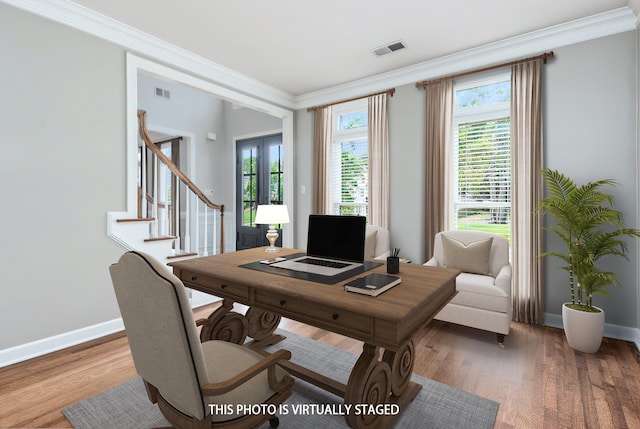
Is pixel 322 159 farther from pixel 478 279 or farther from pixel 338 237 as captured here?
pixel 338 237

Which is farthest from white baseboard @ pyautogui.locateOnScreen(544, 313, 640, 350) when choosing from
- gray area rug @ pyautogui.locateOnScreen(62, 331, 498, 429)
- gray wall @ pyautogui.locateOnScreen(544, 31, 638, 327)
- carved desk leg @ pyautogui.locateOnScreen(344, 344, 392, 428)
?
carved desk leg @ pyautogui.locateOnScreen(344, 344, 392, 428)

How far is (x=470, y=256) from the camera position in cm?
314

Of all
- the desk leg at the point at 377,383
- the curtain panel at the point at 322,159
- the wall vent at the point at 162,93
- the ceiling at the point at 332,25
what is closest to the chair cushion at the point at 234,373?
the desk leg at the point at 377,383

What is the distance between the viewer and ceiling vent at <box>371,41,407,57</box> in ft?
10.7

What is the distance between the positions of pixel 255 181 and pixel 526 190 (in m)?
4.22

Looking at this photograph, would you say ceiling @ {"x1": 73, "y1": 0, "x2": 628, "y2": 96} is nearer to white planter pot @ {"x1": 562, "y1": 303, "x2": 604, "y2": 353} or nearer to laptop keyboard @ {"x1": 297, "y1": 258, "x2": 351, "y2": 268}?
laptop keyboard @ {"x1": 297, "y1": 258, "x2": 351, "y2": 268}

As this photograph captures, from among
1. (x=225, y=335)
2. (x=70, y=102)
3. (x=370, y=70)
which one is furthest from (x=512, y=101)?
(x=70, y=102)

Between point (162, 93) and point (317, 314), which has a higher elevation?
point (162, 93)

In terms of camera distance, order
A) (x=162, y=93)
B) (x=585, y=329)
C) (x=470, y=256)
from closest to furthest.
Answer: (x=585, y=329) < (x=470, y=256) < (x=162, y=93)

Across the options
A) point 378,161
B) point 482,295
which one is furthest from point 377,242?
point 482,295

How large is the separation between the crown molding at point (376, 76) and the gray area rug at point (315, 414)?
2.88 metres

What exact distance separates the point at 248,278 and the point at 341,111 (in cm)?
343

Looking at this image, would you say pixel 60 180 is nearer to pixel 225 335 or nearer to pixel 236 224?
pixel 225 335

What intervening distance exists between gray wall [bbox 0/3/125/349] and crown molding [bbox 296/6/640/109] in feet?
9.16
